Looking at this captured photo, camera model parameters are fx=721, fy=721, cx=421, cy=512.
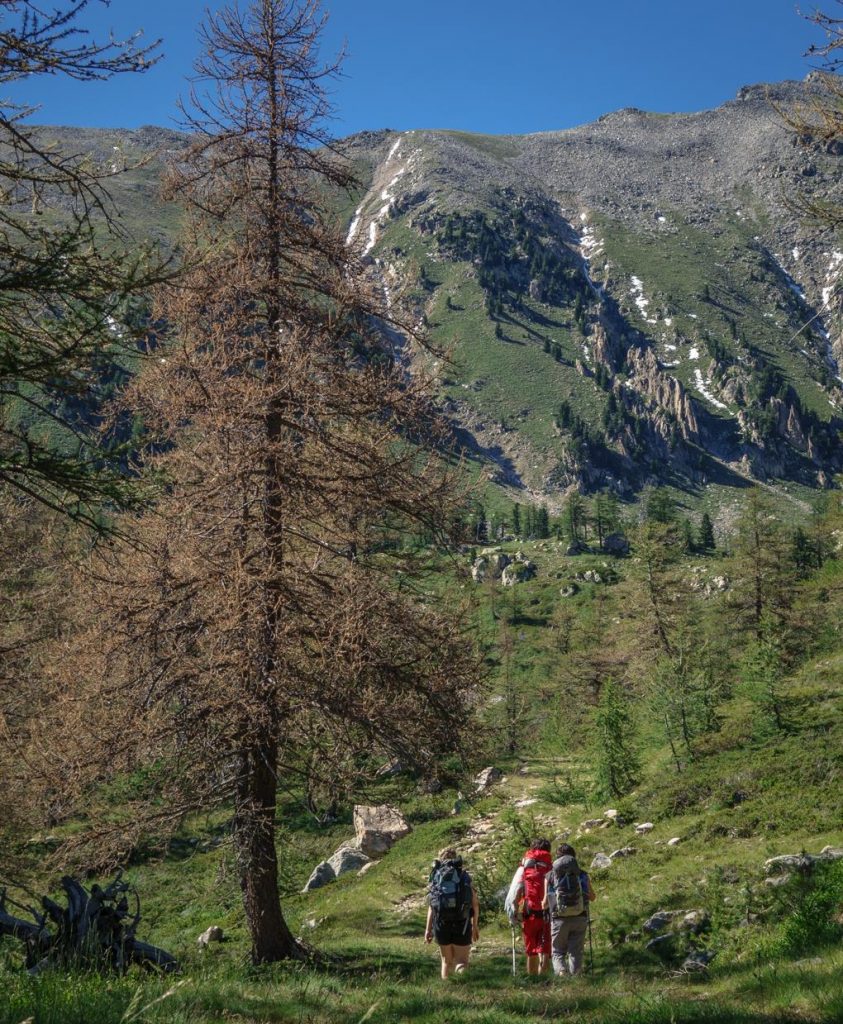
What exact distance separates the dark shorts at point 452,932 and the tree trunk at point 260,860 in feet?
5.57

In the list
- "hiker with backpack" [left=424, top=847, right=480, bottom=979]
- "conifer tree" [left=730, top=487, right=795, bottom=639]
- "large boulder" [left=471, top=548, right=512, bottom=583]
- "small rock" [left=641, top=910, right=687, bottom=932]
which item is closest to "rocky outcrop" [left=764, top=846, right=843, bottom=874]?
"small rock" [left=641, top=910, right=687, bottom=932]

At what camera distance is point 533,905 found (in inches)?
343

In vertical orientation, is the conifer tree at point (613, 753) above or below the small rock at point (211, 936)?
above

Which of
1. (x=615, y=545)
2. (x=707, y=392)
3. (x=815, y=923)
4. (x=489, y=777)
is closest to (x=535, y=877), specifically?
(x=815, y=923)

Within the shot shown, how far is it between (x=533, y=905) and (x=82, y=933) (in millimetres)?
5011

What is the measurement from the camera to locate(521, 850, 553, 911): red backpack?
8.69 m

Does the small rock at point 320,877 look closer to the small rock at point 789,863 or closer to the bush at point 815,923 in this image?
the small rock at point 789,863

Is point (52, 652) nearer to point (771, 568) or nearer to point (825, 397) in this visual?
point (771, 568)

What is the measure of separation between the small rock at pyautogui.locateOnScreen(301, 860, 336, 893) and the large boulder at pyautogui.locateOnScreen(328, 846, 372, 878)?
0.40 ft

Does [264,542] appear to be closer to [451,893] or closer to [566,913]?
[451,893]

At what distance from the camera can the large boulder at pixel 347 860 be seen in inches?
735

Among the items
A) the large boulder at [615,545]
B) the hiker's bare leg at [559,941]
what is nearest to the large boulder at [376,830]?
the hiker's bare leg at [559,941]

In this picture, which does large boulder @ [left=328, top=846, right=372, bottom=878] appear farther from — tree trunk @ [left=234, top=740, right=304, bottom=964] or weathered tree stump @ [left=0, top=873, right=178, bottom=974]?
weathered tree stump @ [left=0, top=873, right=178, bottom=974]

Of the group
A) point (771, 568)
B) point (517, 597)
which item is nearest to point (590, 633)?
point (771, 568)
